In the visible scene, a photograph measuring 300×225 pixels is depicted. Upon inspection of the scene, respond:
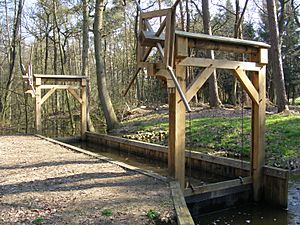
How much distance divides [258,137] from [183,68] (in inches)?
81.7

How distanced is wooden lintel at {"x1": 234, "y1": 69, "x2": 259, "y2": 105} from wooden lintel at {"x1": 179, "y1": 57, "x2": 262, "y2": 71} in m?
0.09

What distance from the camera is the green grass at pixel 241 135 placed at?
29.2 ft

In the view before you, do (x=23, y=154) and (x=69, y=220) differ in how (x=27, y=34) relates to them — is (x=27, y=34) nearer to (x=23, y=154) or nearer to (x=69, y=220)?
(x=23, y=154)

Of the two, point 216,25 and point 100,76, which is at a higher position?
point 216,25

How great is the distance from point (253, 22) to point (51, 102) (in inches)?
620

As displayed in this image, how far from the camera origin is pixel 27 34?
2138cm

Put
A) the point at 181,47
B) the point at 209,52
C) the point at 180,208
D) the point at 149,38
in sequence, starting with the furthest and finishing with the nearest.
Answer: the point at 209,52 → the point at 181,47 → the point at 149,38 → the point at 180,208

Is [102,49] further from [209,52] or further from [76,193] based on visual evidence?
[76,193]

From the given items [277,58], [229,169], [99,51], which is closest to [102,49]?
[99,51]

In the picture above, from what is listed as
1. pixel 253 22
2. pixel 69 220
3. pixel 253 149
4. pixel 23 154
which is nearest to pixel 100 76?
pixel 23 154

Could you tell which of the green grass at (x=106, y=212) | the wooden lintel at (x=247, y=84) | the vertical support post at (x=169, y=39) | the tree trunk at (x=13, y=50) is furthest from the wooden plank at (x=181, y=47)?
the tree trunk at (x=13, y=50)

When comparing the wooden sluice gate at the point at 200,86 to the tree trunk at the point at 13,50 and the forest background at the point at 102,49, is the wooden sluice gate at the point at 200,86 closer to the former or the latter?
the forest background at the point at 102,49

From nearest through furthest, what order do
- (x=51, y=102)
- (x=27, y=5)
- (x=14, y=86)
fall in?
(x=27, y=5) < (x=14, y=86) < (x=51, y=102)

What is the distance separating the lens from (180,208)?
13.3ft
